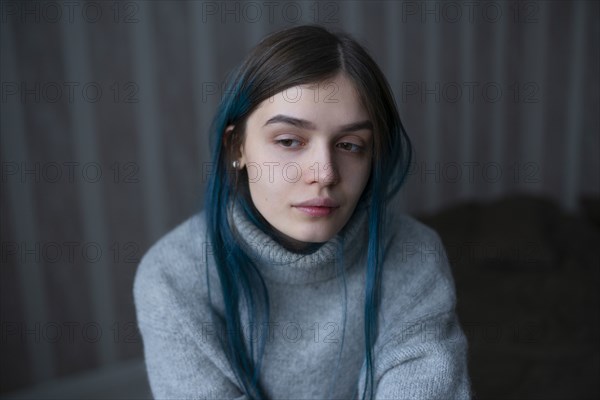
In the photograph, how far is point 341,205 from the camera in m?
0.87

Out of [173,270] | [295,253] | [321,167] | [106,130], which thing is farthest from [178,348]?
[106,130]

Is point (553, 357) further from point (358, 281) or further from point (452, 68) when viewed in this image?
point (452, 68)

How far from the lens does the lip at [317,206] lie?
2.78ft

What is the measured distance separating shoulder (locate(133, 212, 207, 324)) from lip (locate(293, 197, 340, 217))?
0.20 metres

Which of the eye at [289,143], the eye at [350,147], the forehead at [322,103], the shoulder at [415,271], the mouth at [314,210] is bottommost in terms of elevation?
the shoulder at [415,271]

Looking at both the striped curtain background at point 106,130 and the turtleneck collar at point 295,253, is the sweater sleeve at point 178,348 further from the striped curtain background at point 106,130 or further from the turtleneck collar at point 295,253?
the striped curtain background at point 106,130

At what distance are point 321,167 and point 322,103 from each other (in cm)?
9

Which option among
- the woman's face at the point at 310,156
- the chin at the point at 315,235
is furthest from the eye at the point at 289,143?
the chin at the point at 315,235

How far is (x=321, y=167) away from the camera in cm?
83

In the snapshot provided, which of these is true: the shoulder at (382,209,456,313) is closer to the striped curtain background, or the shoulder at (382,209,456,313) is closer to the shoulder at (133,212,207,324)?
the shoulder at (133,212,207,324)

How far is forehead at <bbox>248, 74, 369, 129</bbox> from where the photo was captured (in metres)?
0.82

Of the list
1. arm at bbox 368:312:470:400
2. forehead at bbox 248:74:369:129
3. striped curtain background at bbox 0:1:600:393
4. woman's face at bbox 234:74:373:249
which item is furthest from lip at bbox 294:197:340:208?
striped curtain background at bbox 0:1:600:393

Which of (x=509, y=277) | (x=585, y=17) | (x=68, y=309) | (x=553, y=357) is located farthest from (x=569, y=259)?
(x=68, y=309)

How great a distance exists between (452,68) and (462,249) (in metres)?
0.79
